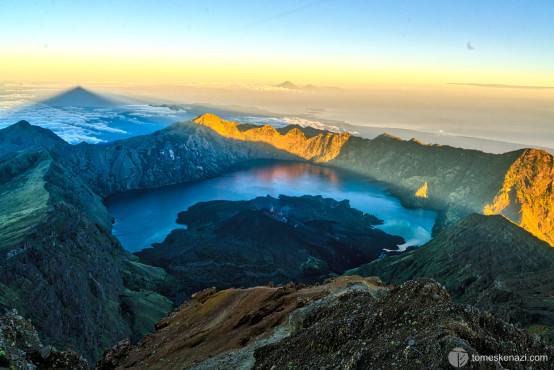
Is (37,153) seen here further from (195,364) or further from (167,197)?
(195,364)

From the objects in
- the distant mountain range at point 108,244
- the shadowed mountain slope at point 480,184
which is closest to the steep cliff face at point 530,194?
the shadowed mountain slope at point 480,184

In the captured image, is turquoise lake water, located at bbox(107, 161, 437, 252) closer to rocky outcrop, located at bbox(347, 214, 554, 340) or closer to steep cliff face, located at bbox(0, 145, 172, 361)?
rocky outcrop, located at bbox(347, 214, 554, 340)

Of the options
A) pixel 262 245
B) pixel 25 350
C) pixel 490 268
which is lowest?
pixel 262 245

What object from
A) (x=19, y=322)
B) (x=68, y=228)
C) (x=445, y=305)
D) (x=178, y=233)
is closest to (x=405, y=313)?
(x=445, y=305)

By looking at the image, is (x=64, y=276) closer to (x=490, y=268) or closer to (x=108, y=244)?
(x=108, y=244)

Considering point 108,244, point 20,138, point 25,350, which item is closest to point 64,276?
point 108,244

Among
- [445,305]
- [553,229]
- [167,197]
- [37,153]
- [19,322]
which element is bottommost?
[167,197]
